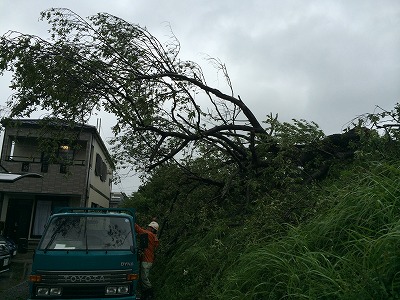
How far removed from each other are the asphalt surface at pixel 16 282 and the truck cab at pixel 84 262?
3.30m

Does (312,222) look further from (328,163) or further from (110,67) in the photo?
(110,67)

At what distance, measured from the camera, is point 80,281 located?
21.4ft

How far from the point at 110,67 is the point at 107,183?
25897 millimetres

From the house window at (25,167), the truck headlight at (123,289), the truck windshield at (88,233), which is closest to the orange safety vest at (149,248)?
the truck windshield at (88,233)

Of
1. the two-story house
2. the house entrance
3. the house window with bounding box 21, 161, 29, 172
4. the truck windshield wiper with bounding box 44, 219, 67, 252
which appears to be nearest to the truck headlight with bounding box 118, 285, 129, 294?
the truck windshield wiper with bounding box 44, 219, 67, 252

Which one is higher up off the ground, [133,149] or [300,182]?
[133,149]

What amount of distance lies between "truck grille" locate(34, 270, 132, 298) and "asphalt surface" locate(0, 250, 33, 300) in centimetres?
358

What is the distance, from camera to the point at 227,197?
10.1 meters

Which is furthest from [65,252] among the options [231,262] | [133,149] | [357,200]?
[133,149]

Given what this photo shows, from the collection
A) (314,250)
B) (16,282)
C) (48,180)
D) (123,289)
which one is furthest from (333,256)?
(48,180)

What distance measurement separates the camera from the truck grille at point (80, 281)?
21.3ft

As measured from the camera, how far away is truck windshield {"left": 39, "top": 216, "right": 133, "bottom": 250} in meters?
7.09

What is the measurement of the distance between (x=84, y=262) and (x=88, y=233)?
76cm

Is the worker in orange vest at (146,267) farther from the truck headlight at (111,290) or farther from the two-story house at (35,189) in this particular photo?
the two-story house at (35,189)
